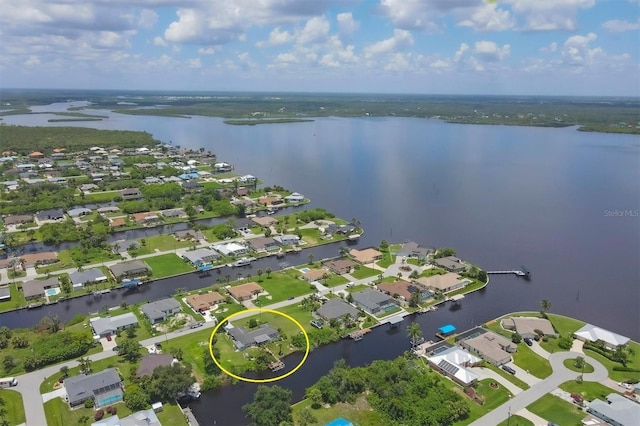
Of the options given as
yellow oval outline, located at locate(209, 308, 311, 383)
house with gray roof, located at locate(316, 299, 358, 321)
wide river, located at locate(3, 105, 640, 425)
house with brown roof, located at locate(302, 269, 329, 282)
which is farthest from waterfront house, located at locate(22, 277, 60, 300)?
house with gray roof, located at locate(316, 299, 358, 321)

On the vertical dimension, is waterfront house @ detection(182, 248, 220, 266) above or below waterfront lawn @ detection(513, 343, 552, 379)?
above

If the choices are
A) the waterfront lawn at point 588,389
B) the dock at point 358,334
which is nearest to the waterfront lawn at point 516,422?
the waterfront lawn at point 588,389

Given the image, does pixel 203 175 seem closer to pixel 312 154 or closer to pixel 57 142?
pixel 312 154

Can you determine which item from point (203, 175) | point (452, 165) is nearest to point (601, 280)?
point (452, 165)

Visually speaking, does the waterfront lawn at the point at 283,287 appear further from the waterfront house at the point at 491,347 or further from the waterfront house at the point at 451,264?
the waterfront house at the point at 491,347

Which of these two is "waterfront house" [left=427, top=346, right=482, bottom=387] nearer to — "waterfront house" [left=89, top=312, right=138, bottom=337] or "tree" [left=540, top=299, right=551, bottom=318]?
"tree" [left=540, top=299, right=551, bottom=318]

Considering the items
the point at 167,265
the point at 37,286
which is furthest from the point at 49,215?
the point at 167,265

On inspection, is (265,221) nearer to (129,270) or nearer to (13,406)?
(129,270)
